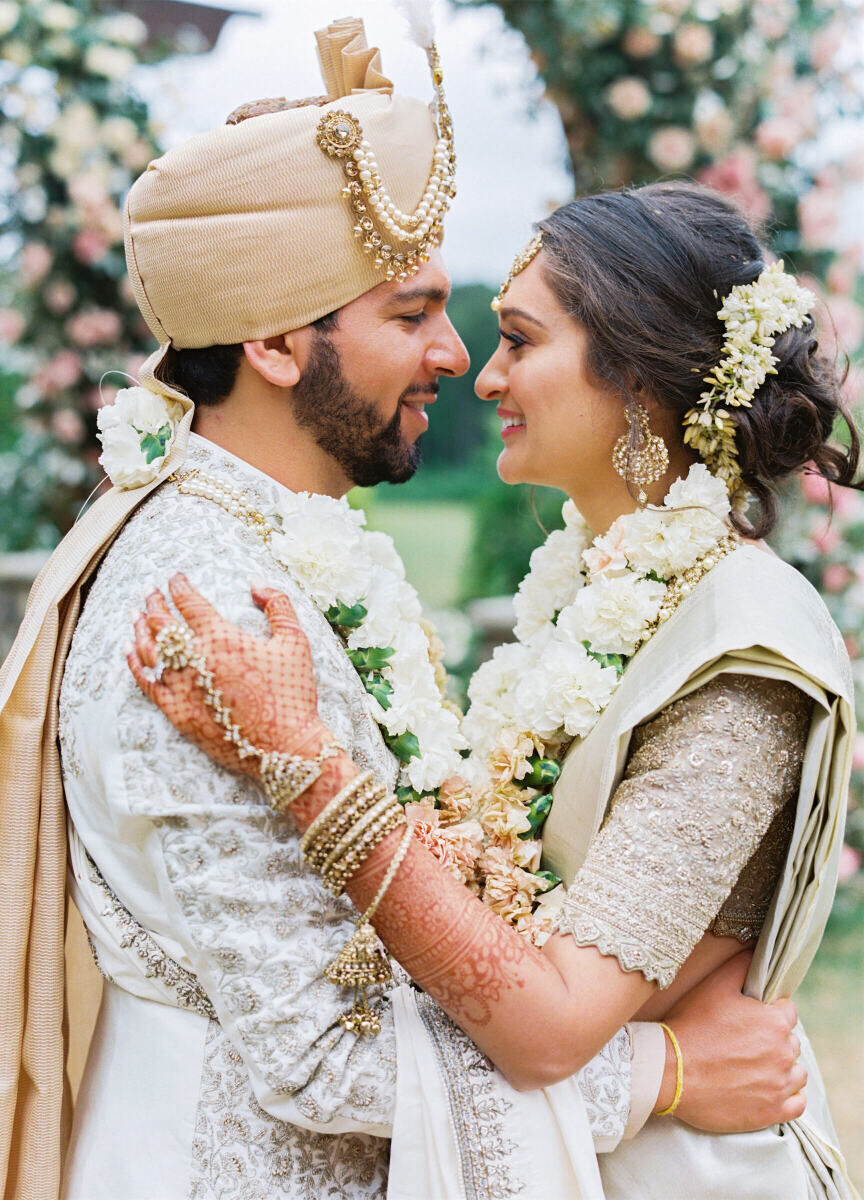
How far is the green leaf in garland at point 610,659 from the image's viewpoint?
2236 millimetres

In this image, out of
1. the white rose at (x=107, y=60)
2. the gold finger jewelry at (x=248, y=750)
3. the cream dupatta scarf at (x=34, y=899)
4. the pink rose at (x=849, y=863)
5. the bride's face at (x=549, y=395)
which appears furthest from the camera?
the pink rose at (x=849, y=863)

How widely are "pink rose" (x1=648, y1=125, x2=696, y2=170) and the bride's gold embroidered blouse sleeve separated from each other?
3400 millimetres

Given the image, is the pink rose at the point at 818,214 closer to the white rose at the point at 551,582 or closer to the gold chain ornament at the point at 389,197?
the white rose at the point at 551,582

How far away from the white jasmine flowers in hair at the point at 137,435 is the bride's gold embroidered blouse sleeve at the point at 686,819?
1.03 meters

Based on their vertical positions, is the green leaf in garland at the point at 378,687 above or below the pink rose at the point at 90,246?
below

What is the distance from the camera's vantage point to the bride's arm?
1654 mm

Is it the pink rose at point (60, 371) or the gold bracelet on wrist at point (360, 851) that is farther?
the pink rose at point (60, 371)

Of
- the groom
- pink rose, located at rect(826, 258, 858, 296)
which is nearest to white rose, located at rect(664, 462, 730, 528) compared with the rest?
the groom

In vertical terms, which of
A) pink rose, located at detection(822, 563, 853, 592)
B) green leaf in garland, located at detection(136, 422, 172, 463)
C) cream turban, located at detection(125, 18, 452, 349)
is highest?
cream turban, located at detection(125, 18, 452, 349)

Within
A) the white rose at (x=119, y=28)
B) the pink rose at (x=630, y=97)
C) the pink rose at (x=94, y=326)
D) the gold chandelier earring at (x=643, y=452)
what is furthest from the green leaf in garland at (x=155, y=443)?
the pink rose at (x=630, y=97)

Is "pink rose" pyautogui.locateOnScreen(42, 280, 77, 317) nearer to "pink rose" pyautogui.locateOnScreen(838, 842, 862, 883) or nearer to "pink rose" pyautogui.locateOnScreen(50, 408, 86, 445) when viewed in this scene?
"pink rose" pyautogui.locateOnScreen(50, 408, 86, 445)

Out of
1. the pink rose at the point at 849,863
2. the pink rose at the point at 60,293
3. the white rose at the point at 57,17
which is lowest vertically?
the pink rose at the point at 849,863

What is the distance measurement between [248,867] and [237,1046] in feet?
0.91

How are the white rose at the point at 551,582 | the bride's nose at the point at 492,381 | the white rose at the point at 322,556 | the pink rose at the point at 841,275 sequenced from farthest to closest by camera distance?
the pink rose at the point at 841,275
the white rose at the point at 551,582
the bride's nose at the point at 492,381
the white rose at the point at 322,556
